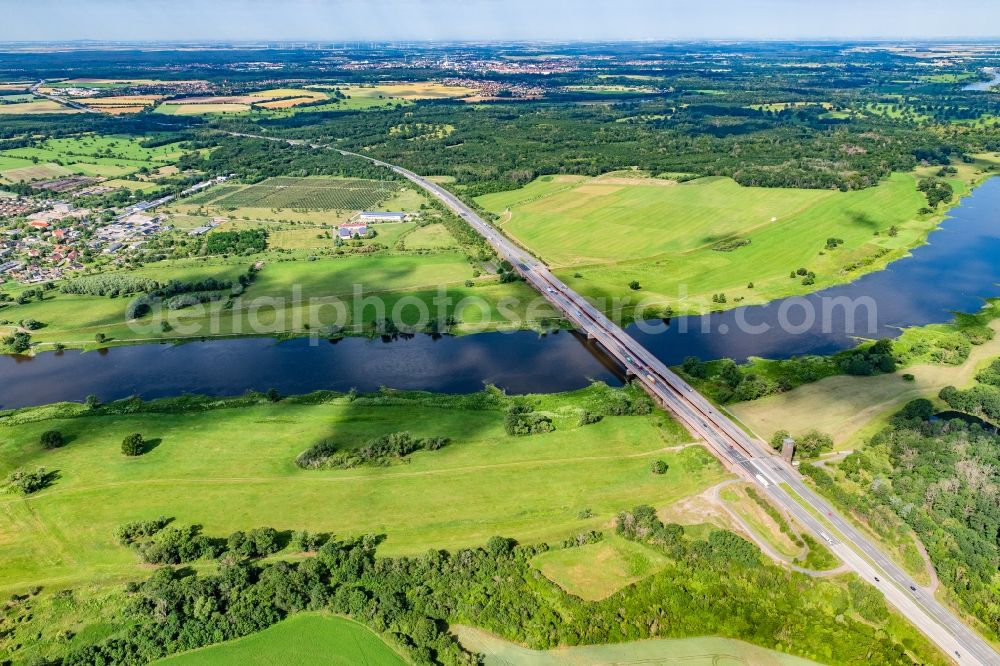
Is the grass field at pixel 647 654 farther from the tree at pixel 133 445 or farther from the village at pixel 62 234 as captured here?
the village at pixel 62 234

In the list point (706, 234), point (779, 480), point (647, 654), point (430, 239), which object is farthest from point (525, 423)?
point (706, 234)

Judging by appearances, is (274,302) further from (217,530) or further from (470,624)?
(470,624)

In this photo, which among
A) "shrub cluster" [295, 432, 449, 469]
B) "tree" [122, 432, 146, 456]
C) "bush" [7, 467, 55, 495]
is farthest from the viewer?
"tree" [122, 432, 146, 456]

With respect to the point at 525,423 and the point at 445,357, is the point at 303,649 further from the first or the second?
the point at 445,357

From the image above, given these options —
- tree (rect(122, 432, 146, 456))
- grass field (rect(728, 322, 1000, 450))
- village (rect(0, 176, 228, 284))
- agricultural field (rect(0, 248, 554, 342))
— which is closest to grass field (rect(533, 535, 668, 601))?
grass field (rect(728, 322, 1000, 450))

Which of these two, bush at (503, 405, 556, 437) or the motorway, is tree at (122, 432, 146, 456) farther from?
the motorway
